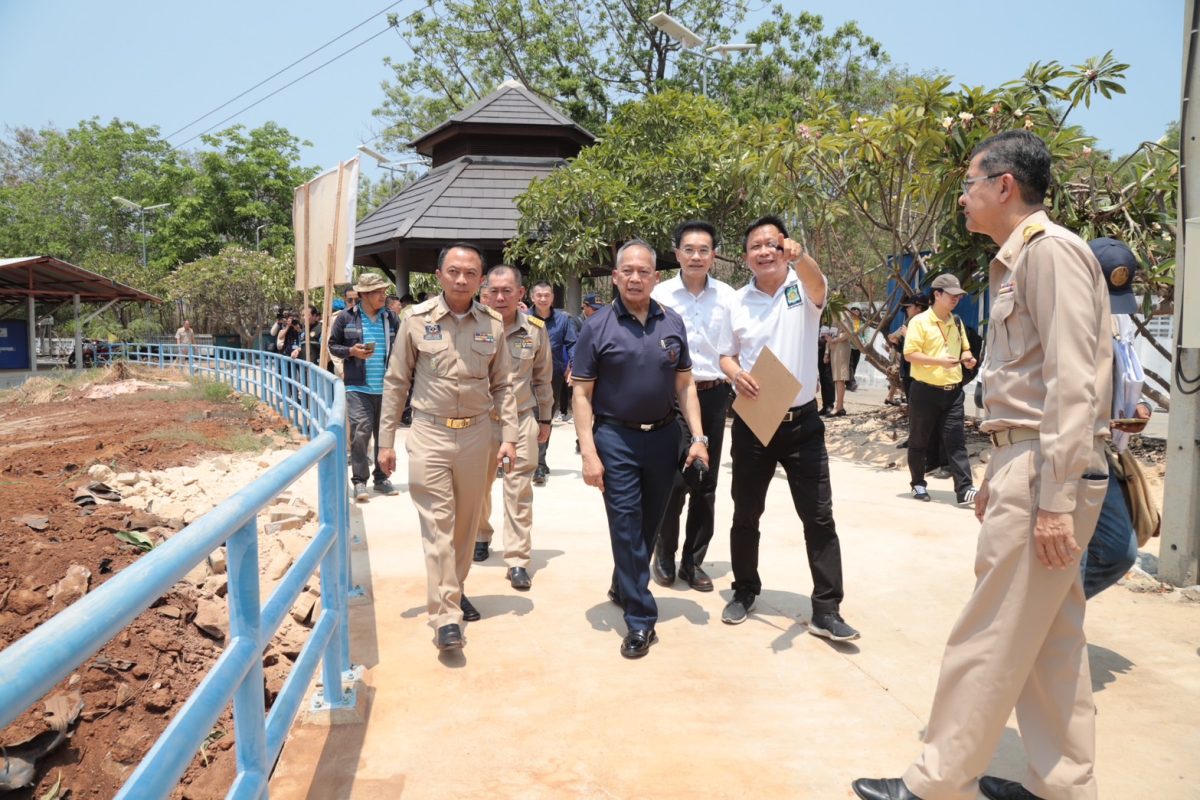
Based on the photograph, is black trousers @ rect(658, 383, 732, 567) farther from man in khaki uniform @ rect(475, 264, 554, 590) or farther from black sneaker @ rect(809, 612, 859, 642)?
black sneaker @ rect(809, 612, 859, 642)

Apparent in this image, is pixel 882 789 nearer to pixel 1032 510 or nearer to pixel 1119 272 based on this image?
pixel 1032 510

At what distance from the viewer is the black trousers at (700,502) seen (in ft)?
16.2

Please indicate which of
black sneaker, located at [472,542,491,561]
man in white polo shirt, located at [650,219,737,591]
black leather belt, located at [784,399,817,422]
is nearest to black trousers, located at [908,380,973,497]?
man in white polo shirt, located at [650,219,737,591]

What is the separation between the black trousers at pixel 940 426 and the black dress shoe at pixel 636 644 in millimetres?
4204

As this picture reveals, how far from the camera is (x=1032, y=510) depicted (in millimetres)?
2443

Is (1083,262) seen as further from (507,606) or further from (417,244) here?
(417,244)

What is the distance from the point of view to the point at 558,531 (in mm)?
6305

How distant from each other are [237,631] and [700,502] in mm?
3344

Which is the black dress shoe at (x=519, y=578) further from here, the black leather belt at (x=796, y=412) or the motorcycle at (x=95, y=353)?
the motorcycle at (x=95, y=353)

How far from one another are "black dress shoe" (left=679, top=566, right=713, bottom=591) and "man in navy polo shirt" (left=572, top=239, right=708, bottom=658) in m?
0.85

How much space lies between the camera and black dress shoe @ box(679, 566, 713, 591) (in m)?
4.93

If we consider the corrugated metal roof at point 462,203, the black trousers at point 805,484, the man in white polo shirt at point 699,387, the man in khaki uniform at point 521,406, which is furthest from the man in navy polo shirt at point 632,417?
the corrugated metal roof at point 462,203

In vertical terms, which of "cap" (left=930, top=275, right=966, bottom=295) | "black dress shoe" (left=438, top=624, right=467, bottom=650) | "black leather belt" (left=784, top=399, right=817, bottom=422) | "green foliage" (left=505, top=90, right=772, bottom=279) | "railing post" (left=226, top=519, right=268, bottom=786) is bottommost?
"black dress shoe" (left=438, top=624, right=467, bottom=650)

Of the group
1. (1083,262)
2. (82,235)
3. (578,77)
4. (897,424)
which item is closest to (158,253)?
(82,235)
